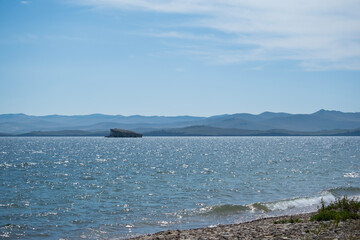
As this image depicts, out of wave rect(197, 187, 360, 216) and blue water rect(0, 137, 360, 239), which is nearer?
blue water rect(0, 137, 360, 239)

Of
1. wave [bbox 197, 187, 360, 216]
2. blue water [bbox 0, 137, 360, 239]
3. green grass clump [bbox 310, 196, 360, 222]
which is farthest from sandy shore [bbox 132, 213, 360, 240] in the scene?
wave [bbox 197, 187, 360, 216]

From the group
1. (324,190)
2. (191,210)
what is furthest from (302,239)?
(324,190)

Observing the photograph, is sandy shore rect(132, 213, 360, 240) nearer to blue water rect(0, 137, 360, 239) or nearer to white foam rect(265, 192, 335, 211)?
blue water rect(0, 137, 360, 239)

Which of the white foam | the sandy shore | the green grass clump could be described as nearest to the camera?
the sandy shore

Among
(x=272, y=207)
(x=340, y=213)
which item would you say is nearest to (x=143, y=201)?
(x=272, y=207)

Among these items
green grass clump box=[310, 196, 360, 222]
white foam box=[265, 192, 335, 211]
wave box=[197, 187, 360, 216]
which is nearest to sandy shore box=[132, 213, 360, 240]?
green grass clump box=[310, 196, 360, 222]

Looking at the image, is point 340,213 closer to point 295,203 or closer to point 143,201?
point 295,203

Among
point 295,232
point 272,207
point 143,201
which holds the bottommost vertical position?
point 272,207

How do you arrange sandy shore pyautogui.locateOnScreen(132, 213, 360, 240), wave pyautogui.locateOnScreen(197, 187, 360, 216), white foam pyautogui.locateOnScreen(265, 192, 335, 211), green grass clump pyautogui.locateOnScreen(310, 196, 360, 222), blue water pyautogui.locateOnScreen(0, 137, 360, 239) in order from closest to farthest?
sandy shore pyautogui.locateOnScreen(132, 213, 360, 240), green grass clump pyautogui.locateOnScreen(310, 196, 360, 222), blue water pyautogui.locateOnScreen(0, 137, 360, 239), wave pyautogui.locateOnScreen(197, 187, 360, 216), white foam pyautogui.locateOnScreen(265, 192, 335, 211)

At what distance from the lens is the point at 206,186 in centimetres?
3938

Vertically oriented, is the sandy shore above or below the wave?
above

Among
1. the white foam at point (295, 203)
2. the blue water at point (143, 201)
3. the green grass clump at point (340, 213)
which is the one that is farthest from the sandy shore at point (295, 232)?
the white foam at point (295, 203)

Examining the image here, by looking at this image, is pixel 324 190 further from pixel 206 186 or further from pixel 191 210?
pixel 191 210

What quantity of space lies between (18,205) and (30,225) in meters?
6.38
